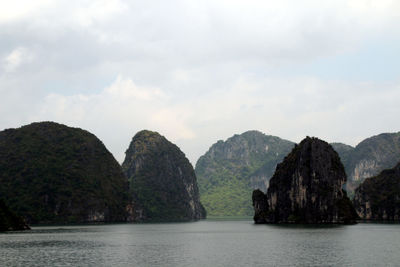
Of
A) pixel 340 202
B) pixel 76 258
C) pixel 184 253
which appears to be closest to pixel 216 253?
pixel 184 253

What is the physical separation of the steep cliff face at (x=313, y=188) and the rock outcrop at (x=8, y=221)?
304ft

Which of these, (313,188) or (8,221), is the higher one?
(313,188)

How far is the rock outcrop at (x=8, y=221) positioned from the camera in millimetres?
130000

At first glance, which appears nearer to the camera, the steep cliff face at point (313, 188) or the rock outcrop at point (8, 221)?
the rock outcrop at point (8, 221)

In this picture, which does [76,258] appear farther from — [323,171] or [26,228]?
[323,171]

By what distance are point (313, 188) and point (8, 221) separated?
329 feet

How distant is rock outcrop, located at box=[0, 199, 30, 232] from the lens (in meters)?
130

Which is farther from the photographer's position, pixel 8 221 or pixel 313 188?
pixel 313 188

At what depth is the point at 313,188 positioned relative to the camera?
17150 cm

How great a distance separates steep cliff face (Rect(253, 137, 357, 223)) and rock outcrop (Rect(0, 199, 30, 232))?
9261cm

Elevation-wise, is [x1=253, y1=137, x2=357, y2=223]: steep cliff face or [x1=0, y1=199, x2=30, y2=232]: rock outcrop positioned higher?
[x1=253, y1=137, x2=357, y2=223]: steep cliff face

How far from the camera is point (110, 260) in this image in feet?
201

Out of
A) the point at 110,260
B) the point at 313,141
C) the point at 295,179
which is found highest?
the point at 313,141

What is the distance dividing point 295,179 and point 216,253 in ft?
376
